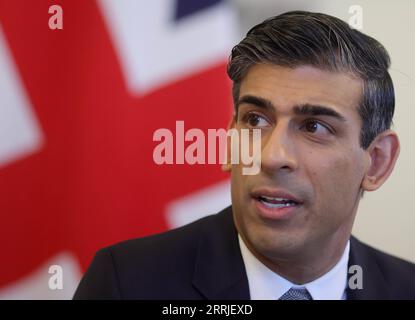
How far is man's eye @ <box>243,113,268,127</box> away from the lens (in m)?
0.85

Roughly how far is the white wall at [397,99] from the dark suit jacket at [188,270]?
10 cm

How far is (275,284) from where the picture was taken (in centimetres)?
90

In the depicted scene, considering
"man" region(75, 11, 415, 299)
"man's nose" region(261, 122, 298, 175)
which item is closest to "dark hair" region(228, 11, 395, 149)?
"man" region(75, 11, 415, 299)

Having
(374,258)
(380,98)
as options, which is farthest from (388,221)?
(380,98)

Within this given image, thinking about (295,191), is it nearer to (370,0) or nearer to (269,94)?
(269,94)

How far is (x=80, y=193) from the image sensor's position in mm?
1062

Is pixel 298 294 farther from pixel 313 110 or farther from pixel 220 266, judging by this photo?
pixel 313 110

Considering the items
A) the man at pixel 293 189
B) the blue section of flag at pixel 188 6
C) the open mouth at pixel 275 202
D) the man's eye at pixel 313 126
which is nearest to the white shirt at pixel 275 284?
the man at pixel 293 189

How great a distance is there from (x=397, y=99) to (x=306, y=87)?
32cm

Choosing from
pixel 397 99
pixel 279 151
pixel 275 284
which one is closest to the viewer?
pixel 279 151

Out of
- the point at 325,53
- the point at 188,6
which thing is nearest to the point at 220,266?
the point at 325,53

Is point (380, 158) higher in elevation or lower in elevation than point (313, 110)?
lower

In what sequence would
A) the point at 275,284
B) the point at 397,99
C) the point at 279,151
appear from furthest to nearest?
the point at 397,99
the point at 275,284
the point at 279,151

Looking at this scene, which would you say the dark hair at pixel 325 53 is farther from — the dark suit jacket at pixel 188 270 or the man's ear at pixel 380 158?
the dark suit jacket at pixel 188 270
